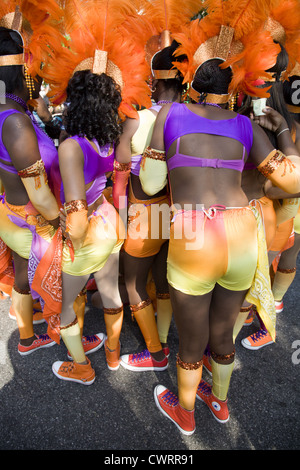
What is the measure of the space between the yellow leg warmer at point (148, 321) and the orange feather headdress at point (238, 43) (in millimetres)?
1509

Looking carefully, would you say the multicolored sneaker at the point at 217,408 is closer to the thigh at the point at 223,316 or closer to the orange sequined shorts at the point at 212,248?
the thigh at the point at 223,316

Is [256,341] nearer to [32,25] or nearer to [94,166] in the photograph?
[94,166]

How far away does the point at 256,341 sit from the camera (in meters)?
2.66

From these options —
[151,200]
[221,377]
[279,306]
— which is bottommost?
[279,306]

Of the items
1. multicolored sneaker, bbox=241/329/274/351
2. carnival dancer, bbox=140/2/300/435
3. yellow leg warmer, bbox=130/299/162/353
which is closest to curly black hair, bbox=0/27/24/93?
carnival dancer, bbox=140/2/300/435

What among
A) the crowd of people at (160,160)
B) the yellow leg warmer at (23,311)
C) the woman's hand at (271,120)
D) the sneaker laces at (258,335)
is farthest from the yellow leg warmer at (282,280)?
the yellow leg warmer at (23,311)

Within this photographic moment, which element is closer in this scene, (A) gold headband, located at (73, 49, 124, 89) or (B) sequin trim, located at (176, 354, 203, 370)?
(A) gold headband, located at (73, 49, 124, 89)

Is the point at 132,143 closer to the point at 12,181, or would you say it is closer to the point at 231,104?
the point at 231,104

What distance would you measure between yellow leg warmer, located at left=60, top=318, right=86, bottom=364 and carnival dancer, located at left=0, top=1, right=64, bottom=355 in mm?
564

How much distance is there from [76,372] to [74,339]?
306 mm

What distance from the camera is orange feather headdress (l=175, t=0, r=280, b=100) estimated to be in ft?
5.23

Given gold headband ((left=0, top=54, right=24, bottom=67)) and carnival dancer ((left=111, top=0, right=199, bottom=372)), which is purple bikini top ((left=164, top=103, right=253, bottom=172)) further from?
gold headband ((left=0, top=54, right=24, bottom=67))

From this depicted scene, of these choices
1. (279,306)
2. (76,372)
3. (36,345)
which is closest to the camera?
(76,372)

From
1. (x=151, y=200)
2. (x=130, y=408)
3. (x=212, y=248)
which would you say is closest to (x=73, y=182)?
(x=151, y=200)
